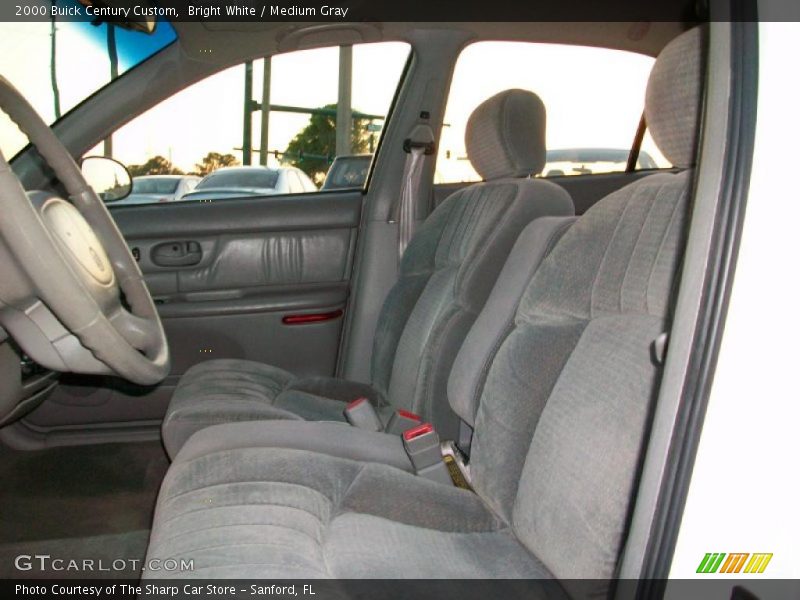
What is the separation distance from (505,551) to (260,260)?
1636mm

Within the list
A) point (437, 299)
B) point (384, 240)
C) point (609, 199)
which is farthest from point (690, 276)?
point (384, 240)

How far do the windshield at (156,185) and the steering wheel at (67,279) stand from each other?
103 centimetres

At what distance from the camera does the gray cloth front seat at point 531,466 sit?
109cm

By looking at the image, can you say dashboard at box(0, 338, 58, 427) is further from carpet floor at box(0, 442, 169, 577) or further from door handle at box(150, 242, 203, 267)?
door handle at box(150, 242, 203, 267)

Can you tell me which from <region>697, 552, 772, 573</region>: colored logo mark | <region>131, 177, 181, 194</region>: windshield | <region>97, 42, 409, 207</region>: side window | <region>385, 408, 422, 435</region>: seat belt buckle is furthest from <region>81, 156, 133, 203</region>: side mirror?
<region>697, 552, 772, 573</region>: colored logo mark

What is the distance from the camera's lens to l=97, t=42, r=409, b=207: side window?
242 centimetres

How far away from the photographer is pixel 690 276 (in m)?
0.86

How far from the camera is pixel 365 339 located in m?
2.69

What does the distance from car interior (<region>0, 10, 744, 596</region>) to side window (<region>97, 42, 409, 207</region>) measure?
0.18ft

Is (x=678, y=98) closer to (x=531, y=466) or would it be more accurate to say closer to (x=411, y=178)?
(x=531, y=466)

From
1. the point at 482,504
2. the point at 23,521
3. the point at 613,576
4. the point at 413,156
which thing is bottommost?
the point at 23,521

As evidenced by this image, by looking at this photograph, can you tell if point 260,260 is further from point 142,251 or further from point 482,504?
point 482,504

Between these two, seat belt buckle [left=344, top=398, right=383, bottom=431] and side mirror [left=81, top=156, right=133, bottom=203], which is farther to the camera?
side mirror [left=81, top=156, right=133, bottom=203]
